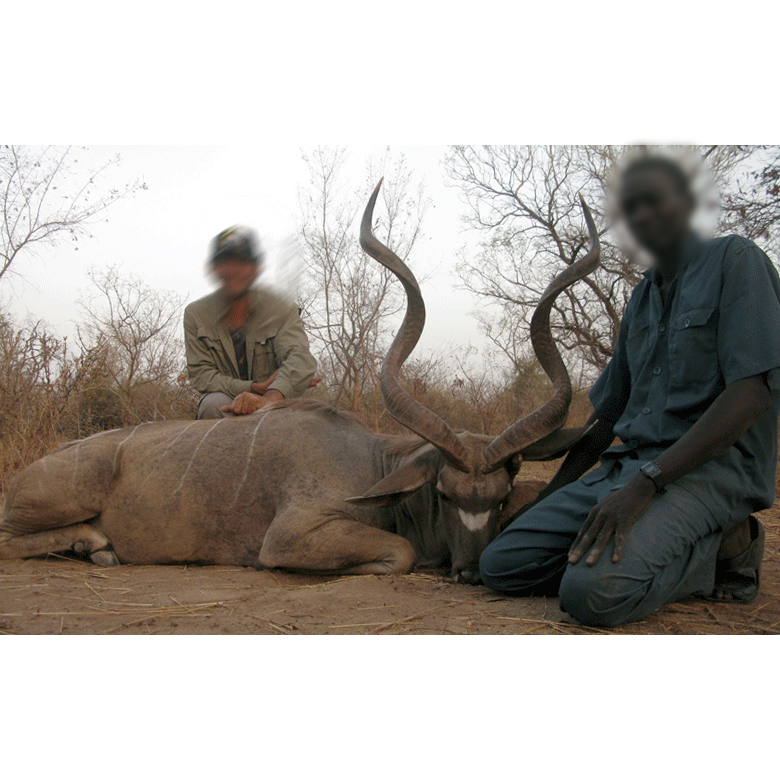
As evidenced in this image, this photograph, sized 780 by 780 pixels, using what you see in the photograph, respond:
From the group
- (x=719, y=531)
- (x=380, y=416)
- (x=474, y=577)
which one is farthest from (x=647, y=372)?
(x=380, y=416)

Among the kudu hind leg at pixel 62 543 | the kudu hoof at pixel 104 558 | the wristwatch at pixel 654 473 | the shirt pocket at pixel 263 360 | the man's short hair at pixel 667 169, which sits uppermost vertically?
the man's short hair at pixel 667 169

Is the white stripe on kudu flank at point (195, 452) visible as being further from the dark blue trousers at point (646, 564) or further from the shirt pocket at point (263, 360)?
the dark blue trousers at point (646, 564)

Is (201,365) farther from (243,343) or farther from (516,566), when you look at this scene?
(516,566)

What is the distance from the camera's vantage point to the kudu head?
408 cm

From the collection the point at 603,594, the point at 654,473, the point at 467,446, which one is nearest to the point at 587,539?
the point at 603,594

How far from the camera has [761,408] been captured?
310 centimetres

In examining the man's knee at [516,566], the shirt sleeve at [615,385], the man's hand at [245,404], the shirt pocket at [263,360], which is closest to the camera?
the man's knee at [516,566]

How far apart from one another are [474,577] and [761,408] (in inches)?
68.0

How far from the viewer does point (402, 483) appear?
4.21 meters

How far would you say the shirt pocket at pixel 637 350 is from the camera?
3.63 meters

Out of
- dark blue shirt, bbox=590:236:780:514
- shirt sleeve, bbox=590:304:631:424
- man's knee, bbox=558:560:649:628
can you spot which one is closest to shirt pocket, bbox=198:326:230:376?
shirt sleeve, bbox=590:304:631:424

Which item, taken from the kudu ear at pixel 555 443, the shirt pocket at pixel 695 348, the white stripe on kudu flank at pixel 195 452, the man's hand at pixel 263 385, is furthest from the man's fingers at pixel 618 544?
the man's hand at pixel 263 385

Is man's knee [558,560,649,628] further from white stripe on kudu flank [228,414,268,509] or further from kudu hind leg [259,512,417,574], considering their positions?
white stripe on kudu flank [228,414,268,509]

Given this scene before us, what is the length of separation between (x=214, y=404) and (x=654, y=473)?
3.42 meters
